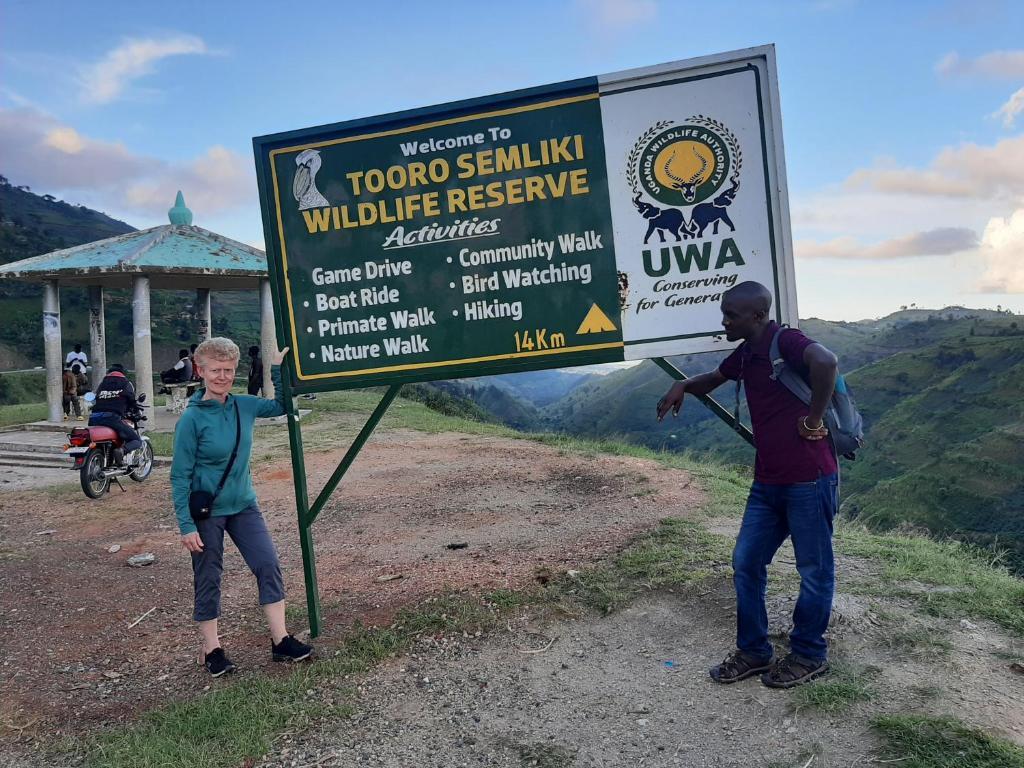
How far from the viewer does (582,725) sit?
3193 mm

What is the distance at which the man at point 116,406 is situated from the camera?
887 centimetres

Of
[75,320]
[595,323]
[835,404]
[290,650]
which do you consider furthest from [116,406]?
[75,320]

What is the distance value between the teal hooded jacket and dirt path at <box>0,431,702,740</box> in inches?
42.0

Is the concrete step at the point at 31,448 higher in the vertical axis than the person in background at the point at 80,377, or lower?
lower

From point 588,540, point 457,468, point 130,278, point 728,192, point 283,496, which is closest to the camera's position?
point 728,192

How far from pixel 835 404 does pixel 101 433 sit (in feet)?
29.0

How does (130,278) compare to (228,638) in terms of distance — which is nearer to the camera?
(228,638)

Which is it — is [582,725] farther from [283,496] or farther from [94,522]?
[94,522]

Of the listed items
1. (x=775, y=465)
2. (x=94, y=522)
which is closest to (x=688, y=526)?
(x=775, y=465)

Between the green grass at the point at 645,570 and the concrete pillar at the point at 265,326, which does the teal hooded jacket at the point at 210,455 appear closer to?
the green grass at the point at 645,570

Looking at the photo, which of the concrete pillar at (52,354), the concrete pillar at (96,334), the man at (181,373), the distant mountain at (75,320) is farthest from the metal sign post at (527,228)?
the distant mountain at (75,320)

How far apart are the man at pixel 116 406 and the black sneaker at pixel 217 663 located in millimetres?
6151

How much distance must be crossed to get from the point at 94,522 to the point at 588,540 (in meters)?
5.70

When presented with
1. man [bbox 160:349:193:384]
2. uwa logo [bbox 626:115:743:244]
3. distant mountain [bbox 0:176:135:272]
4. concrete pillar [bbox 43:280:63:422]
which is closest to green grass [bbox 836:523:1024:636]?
uwa logo [bbox 626:115:743:244]
